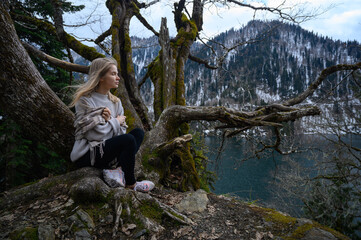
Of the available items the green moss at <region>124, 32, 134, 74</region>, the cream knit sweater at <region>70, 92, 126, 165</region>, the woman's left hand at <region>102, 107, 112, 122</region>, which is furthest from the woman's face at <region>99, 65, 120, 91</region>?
the green moss at <region>124, 32, 134, 74</region>

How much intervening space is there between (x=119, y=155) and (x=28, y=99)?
129 centimetres

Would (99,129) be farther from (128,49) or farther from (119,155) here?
(128,49)

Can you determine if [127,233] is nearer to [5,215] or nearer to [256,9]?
[5,215]

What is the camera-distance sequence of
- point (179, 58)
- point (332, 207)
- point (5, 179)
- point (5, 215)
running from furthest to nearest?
1. point (332, 207)
2. point (5, 179)
3. point (179, 58)
4. point (5, 215)

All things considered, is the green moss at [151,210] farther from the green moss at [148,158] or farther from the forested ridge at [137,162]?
the green moss at [148,158]

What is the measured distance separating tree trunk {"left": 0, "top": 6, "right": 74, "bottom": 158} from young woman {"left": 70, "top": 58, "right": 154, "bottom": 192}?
0.42 m

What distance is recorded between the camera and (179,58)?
5.54m

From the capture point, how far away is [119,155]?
2.42m

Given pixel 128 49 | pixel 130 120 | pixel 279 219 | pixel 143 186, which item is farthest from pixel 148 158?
pixel 128 49

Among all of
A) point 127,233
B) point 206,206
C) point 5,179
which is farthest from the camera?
point 5,179

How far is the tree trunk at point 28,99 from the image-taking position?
84.6 inches

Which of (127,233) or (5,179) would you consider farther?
(5,179)

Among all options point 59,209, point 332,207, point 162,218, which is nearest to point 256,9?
point 162,218

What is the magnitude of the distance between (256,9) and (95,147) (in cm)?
642
